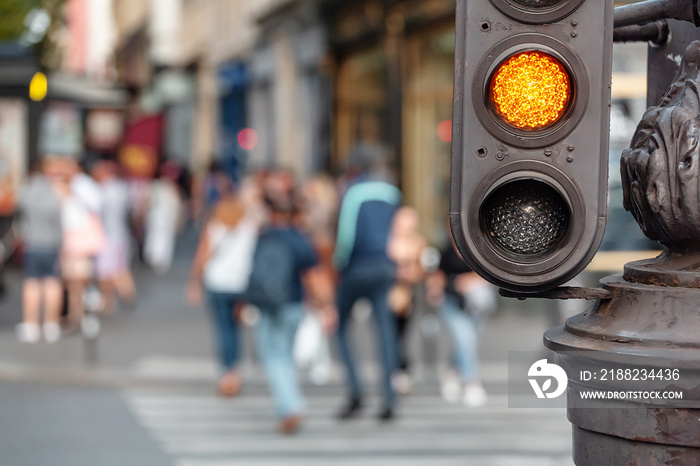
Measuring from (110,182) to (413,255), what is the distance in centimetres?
774

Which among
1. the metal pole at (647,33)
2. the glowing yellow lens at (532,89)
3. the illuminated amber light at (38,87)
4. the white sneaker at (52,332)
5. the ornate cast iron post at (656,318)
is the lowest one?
the white sneaker at (52,332)

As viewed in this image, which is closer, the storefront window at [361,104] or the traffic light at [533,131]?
the traffic light at [533,131]

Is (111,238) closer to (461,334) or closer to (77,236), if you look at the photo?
(77,236)

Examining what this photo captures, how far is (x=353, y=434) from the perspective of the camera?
8500 mm

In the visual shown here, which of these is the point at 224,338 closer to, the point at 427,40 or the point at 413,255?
the point at 413,255

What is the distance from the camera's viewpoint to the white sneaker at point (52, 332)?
45.2 ft

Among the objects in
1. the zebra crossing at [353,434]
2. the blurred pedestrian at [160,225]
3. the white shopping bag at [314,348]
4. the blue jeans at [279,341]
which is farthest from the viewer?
the blurred pedestrian at [160,225]

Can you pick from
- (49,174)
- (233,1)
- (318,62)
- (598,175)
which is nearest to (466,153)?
(598,175)

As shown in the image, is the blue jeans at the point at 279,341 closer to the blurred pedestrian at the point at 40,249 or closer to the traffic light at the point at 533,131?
the blurred pedestrian at the point at 40,249

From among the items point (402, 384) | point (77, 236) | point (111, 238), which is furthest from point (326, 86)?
point (402, 384)

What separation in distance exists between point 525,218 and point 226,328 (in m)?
8.06

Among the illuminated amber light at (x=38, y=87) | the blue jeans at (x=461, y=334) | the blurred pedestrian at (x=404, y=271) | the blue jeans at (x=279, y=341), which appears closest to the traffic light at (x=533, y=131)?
the blue jeans at (x=279, y=341)

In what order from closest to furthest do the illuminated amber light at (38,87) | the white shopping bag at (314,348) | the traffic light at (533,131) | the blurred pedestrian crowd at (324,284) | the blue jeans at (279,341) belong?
the traffic light at (533,131) < the blue jeans at (279,341) < the blurred pedestrian crowd at (324,284) < the white shopping bag at (314,348) < the illuminated amber light at (38,87)

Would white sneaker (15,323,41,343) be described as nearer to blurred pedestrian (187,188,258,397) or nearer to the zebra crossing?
the zebra crossing
